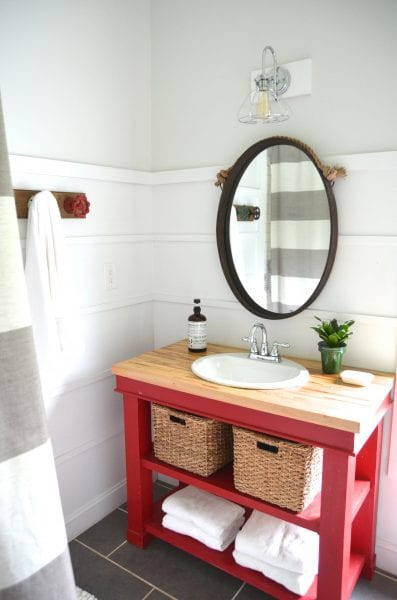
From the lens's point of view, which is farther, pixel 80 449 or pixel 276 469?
pixel 80 449

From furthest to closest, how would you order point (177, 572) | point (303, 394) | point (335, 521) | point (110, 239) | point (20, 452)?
point (110, 239) → point (177, 572) → point (303, 394) → point (335, 521) → point (20, 452)

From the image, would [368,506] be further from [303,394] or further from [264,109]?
[264,109]

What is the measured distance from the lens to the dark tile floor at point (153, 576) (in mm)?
1700

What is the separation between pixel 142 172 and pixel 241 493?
1.50 m

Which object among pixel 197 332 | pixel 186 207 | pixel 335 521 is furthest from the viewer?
pixel 186 207

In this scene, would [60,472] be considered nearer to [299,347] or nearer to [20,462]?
[299,347]

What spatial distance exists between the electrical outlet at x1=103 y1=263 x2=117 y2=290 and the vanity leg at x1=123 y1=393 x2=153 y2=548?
0.53m

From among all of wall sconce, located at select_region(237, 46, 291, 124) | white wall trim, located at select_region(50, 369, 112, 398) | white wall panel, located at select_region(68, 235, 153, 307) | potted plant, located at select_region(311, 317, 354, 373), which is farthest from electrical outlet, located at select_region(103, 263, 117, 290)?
potted plant, located at select_region(311, 317, 354, 373)

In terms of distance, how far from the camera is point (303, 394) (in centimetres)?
148

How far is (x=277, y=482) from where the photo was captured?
4.95ft

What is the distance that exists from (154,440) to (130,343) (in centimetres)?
56

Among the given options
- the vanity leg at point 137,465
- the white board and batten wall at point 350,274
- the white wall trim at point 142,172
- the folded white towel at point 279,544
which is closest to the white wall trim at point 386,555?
the white board and batten wall at point 350,274

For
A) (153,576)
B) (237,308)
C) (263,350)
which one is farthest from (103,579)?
(237,308)

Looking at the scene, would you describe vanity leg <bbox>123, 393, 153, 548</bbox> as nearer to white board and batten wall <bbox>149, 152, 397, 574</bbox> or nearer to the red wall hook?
white board and batten wall <bbox>149, 152, 397, 574</bbox>
